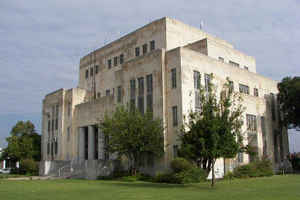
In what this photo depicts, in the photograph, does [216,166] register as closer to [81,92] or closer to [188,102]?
[188,102]

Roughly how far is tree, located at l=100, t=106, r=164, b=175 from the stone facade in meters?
1.74

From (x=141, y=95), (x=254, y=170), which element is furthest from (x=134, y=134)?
(x=254, y=170)

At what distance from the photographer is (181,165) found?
28547 millimetres

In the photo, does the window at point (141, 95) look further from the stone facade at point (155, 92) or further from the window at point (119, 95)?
the window at point (119, 95)

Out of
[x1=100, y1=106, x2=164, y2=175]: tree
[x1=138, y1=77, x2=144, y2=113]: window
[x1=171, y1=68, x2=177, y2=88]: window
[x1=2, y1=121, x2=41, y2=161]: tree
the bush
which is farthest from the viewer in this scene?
[x1=2, y1=121, x2=41, y2=161]: tree

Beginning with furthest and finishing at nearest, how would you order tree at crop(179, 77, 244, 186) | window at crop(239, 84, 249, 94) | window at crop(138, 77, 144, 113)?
1. window at crop(239, 84, 249, 94)
2. window at crop(138, 77, 144, 113)
3. tree at crop(179, 77, 244, 186)

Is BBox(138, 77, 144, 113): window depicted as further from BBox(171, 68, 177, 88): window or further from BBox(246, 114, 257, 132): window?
BBox(246, 114, 257, 132): window

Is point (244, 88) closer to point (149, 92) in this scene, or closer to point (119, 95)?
point (149, 92)

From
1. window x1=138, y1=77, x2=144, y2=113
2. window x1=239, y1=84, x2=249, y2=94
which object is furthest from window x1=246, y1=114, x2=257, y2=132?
window x1=138, y1=77, x2=144, y2=113

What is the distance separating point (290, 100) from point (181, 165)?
78.3ft

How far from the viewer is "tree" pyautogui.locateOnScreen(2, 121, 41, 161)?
180ft

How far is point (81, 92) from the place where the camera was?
2125 inches

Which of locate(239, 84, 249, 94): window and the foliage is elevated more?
locate(239, 84, 249, 94): window

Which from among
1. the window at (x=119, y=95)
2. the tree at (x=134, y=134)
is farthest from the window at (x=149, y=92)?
the window at (x=119, y=95)
